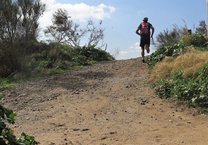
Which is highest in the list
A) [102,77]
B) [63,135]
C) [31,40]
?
[31,40]

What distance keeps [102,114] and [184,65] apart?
2.83m

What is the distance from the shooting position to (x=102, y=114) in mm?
9148

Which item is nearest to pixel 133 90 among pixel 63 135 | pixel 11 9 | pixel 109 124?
pixel 109 124

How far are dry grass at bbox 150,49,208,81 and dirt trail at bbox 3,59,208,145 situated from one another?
1.75 feet

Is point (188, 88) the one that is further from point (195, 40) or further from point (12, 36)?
point (12, 36)

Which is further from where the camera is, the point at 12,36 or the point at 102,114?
the point at 12,36

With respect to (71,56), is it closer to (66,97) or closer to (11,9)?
(11,9)

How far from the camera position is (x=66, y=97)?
11.0 metres

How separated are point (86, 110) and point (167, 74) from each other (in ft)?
8.40

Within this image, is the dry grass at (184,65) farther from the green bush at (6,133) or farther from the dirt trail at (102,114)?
the green bush at (6,133)

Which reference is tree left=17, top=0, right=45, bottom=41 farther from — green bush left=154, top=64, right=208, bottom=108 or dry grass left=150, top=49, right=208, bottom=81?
green bush left=154, top=64, right=208, bottom=108

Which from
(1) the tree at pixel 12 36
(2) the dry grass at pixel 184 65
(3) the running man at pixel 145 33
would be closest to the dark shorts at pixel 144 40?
(3) the running man at pixel 145 33

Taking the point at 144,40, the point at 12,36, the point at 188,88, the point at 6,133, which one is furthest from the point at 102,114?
the point at 12,36

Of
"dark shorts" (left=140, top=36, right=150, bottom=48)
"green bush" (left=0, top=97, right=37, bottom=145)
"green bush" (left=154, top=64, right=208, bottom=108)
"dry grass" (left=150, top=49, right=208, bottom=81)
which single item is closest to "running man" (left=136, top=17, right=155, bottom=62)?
"dark shorts" (left=140, top=36, right=150, bottom=48)
